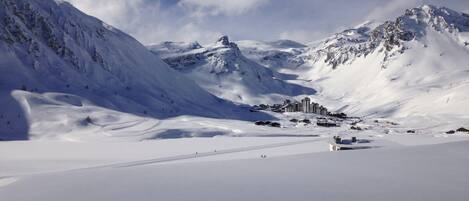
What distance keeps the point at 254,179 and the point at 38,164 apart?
14361 mm

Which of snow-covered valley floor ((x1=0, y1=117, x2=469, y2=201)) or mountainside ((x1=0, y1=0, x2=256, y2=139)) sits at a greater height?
mountainside ((x1=0, y1=0, x2=256, y2=139))

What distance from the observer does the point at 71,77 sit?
94.8m

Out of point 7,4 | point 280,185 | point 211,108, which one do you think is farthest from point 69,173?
point 211,108

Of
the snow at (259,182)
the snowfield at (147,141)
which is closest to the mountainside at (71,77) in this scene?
the snowfield at (147,141)

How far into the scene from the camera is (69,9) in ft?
419

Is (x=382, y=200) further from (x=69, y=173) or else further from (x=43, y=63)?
(x=43, y=63)

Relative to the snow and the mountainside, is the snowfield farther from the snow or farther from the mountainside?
the mountainside

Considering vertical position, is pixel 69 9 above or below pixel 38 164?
above

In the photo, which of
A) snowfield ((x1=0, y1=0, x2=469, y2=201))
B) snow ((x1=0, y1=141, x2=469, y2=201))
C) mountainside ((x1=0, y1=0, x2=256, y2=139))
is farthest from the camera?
mountainside ((x1=0, y1=0, x2=256, y2=139))

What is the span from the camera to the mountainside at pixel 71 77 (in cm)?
6812

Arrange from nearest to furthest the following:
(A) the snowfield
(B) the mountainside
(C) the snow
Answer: (C) the snow
(A) the snowfield
(B) the mountainside

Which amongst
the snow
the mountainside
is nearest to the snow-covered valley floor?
the snow

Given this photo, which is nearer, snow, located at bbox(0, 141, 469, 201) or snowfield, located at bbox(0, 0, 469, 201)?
snow, located at bbox(0, 141, 469, 201)

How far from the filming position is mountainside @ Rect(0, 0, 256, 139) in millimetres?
68125
